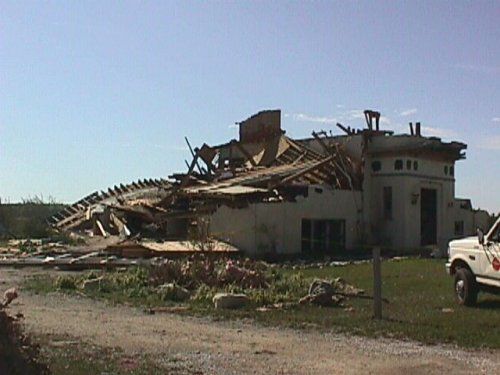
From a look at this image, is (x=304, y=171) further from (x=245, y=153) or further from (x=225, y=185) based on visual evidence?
(x=245, y=153)

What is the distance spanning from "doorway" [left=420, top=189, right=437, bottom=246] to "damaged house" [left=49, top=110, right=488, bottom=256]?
53 mm

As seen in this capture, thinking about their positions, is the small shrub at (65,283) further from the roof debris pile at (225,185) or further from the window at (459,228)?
the window at (459,228)

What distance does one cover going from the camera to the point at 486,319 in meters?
15.7

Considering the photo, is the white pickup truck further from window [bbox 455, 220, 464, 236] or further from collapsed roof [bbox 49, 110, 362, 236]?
window [bbox 455, 220, 464, 236]

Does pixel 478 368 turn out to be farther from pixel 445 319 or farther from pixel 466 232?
pixel 466 232

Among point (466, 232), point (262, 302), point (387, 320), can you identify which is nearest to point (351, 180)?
point (466, 232)

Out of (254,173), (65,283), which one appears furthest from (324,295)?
(254,173)

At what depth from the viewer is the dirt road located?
37.2ft

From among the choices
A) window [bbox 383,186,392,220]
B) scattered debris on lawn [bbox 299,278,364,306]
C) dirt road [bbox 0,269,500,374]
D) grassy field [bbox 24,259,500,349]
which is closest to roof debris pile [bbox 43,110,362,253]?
window [bbox 383,186,392,220]

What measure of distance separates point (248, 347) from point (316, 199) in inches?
1033

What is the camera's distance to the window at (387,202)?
41969 mm

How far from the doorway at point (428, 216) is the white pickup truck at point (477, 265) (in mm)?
25007

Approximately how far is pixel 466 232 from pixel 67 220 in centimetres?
2514

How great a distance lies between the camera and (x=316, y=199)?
38.9 meters
